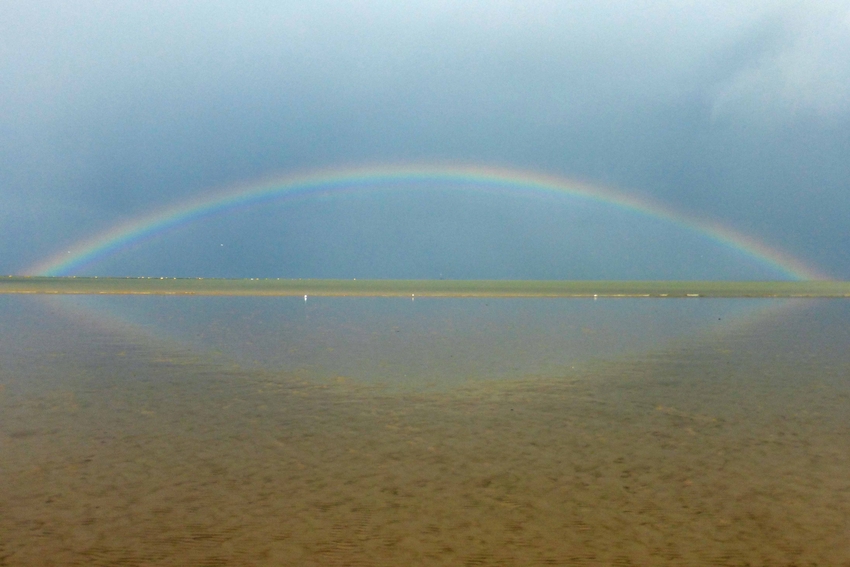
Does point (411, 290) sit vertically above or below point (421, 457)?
above

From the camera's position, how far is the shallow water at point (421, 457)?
6.35 m

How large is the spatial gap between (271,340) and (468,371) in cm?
929

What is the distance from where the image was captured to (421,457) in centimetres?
919

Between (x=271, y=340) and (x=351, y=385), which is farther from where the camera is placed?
(x=271, y=340)

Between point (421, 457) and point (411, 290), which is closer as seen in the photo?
point (421, 457)

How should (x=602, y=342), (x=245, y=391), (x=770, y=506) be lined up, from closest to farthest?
(x=770, y=506)
(x=245, y=391)
(x=602, y=342)

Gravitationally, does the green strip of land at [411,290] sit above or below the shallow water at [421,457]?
above

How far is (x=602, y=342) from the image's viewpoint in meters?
23.8

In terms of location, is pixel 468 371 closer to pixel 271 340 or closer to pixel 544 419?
pixel 544 419

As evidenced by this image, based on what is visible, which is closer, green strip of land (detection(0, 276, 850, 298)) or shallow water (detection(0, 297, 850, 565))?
shallow water (detection(0, 297, 850, 565))

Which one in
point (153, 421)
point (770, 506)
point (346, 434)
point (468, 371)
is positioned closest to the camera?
point (770, 506)

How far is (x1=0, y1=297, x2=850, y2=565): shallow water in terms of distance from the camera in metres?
6.35

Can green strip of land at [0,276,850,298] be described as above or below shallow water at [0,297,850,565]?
above

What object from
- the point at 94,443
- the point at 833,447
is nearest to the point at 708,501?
the point at 833,447
